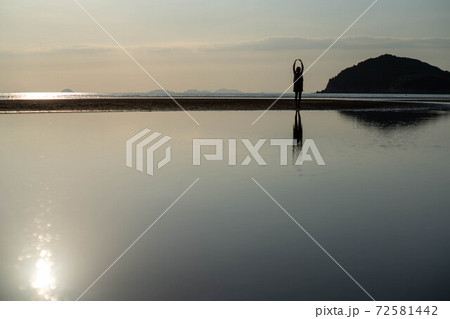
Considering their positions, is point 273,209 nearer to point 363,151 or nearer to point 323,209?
point 323,209

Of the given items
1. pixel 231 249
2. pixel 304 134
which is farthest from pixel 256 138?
pixel 231 249

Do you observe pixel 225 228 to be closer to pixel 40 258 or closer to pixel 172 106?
pixel 40 258

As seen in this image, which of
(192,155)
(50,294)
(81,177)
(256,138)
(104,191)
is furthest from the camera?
(256,138)

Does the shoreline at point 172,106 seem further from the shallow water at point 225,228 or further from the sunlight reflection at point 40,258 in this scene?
the sunlight reflection at point 40,258

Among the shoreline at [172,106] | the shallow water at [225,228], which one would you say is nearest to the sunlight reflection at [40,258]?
the shallow water at [225,228]

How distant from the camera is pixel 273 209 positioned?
Result: 838 cm

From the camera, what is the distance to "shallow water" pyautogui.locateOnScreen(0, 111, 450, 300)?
532 cm

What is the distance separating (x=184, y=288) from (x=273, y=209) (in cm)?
338

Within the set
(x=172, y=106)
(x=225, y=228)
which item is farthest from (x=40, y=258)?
(x=172, y=106)

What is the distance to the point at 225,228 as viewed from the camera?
731 cm

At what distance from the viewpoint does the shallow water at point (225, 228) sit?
17.4 ft

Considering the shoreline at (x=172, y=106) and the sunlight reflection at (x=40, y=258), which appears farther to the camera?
the shoreline at (x=172, y=106)

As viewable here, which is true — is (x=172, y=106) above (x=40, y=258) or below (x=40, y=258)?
above

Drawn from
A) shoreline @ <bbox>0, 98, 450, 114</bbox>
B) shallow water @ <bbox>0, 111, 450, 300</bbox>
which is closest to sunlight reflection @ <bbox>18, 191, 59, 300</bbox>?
shallow water @ <bbox>0, 111, 450, 300</bbox>
